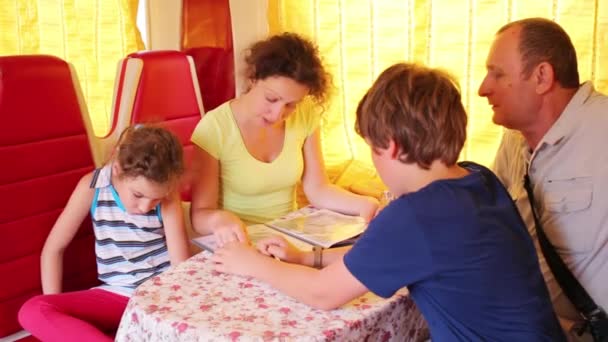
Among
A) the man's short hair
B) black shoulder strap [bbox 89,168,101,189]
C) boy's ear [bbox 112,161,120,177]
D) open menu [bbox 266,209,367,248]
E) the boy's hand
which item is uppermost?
the man's short hair

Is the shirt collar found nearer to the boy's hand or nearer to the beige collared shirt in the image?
the beige collared shirt

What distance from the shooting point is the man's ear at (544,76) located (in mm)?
1558

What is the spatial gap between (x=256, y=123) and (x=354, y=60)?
660mm

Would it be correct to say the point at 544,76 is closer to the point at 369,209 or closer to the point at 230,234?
the point at 369,209

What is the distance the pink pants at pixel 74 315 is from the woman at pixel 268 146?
32 centimetres

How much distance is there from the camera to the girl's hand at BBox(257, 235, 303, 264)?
1.36 metres

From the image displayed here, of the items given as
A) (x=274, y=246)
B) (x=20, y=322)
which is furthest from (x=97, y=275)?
(x=274, y=246)

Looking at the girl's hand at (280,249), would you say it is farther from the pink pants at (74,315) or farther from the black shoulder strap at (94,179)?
the black shoulder strap at (94,179)

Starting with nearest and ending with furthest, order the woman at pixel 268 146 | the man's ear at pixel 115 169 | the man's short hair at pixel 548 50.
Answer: the man's short hair at pixel 548 50, the man's ear at pixel 115 169, the woman at pixel 268 146

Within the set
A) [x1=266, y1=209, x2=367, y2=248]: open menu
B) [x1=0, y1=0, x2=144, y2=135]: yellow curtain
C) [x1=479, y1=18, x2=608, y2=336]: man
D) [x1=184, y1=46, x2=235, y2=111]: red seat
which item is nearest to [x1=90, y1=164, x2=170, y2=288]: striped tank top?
[x1=266, y1=209, x2=367, y2=248]: open menu

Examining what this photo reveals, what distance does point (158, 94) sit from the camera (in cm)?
215

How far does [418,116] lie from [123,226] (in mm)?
996

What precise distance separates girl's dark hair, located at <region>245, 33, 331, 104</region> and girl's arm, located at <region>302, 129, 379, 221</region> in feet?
0.72

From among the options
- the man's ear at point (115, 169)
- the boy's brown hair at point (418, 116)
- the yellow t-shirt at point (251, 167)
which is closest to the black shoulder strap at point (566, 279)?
the boy's brown hair at point (418, 116)
